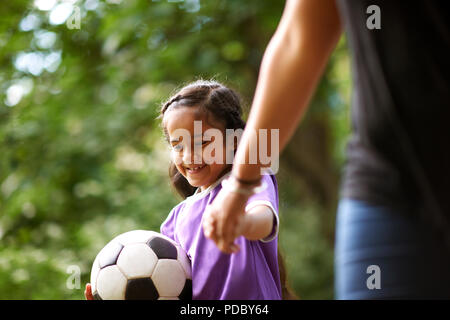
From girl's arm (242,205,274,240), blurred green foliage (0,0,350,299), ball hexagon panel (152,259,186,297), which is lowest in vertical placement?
ball hexagon panel (152,259,186,297)

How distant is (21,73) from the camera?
19.9ft

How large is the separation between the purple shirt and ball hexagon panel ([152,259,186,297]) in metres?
0.06

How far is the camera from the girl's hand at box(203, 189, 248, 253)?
1512 mm

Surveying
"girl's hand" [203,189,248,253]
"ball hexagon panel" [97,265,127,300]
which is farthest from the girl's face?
"girl's hand" [203,189,248,253]

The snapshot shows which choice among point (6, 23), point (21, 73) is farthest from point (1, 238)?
point (6, 23)

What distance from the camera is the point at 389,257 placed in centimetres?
136

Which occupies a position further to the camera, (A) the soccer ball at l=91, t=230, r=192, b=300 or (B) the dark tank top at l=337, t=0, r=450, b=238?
(A) the soccer ball at l=91, t=230, r=192, b=300

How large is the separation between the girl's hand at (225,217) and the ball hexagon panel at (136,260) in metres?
0.65

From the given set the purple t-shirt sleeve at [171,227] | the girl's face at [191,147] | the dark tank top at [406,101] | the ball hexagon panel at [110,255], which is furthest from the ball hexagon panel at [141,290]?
the dark tank top at [406,101]

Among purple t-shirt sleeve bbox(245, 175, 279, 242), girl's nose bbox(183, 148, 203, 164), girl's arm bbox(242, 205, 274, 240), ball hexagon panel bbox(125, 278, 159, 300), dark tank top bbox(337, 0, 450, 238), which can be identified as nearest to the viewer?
dark tank top bbox(337, 0, 450, 238)

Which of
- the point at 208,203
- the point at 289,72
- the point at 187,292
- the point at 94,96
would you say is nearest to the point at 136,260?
the point at 187,292

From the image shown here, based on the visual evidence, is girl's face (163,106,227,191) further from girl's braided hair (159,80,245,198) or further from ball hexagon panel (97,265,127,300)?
ball hexagon panel (97,265,127,300)

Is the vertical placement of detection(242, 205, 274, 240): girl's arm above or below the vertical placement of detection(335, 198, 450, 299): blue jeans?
above

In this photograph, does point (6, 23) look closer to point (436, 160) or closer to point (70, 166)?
point (70, 166)
